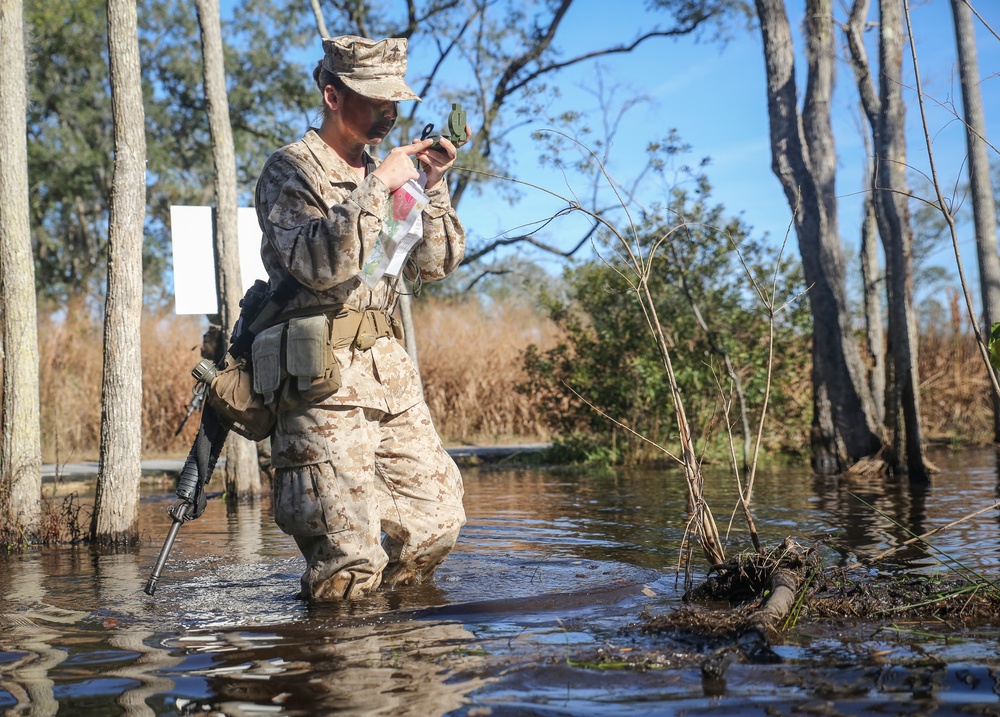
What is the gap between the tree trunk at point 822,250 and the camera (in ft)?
36.6

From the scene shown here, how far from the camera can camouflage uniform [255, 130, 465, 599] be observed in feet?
12.8

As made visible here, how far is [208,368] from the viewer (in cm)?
418

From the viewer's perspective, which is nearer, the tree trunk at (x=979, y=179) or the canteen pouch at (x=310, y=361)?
the canteen pouch at (x=310, y=361)

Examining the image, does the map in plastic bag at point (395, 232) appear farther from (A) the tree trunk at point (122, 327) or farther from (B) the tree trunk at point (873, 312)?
(B) the tree trunk at point (873, 312)

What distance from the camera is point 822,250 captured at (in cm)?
1127

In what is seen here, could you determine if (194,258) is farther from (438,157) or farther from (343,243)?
(343,243)

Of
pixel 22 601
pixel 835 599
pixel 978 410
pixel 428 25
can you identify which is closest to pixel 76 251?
pixel 428 25

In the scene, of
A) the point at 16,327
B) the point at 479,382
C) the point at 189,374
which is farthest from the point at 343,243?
the point at 479,382

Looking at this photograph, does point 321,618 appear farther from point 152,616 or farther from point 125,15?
point 125,15

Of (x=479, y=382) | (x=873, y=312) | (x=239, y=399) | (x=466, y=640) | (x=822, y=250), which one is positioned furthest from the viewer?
(x=479, y=382)

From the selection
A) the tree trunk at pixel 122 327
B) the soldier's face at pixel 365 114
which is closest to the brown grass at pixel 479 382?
the tree trunk at pixel 122 327

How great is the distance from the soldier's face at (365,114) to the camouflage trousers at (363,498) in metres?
1.17

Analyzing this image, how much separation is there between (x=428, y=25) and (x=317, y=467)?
52.4 ft

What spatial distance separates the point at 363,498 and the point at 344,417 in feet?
1.11
